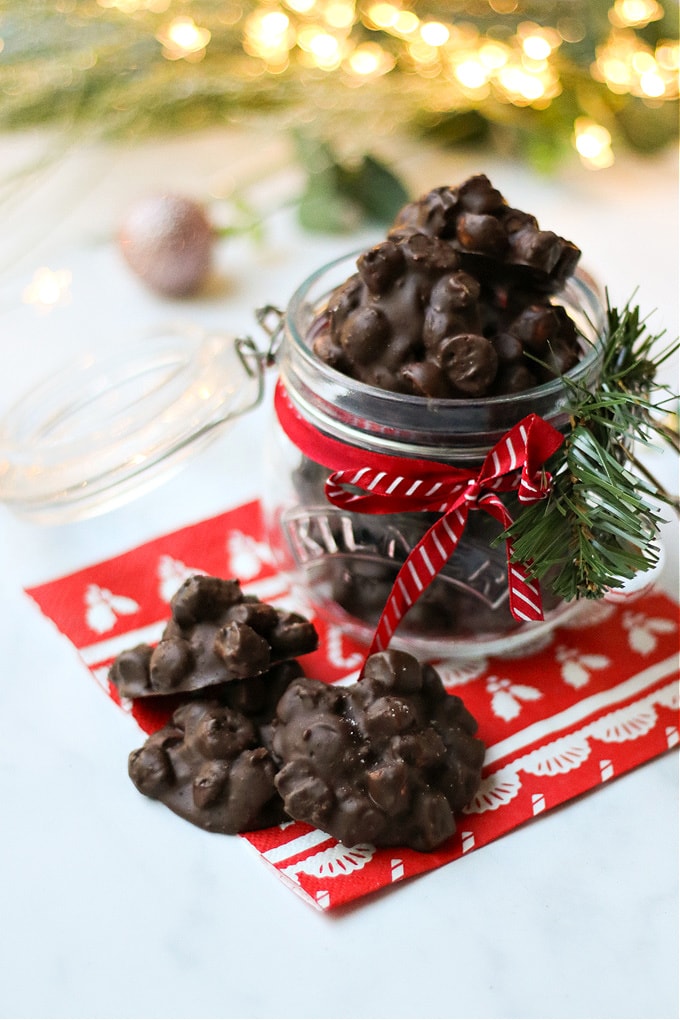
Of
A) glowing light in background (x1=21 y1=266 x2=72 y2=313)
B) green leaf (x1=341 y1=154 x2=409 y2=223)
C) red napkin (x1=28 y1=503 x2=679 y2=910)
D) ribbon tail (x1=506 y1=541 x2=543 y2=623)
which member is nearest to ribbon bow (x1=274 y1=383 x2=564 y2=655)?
ribbon tail (x1=506 y1=541 x2=543 y2=623)

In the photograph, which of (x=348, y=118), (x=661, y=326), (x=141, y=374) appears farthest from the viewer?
(x=348, y=118)

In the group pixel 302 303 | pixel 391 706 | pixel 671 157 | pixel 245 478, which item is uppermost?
pixel 302 303

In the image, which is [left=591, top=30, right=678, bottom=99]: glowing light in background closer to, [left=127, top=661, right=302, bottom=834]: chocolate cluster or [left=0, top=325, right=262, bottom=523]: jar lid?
[left=0, top=325, right=262, bottom=523]: jar lid

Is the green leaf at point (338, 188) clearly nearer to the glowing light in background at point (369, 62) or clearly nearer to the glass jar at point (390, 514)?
the glowing light in background at point (369, 62)

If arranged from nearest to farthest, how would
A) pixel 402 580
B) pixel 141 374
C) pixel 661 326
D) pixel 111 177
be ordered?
pixel 402 580 → pixel 141 374 → pixel 661 326 → pixel 111 177

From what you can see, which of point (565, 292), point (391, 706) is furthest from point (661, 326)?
point (391, 706)

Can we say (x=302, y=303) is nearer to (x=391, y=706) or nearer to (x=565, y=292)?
(x=565, y=292)

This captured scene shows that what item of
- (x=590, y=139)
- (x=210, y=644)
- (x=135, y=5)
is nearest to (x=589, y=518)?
(x=210, y=644)
